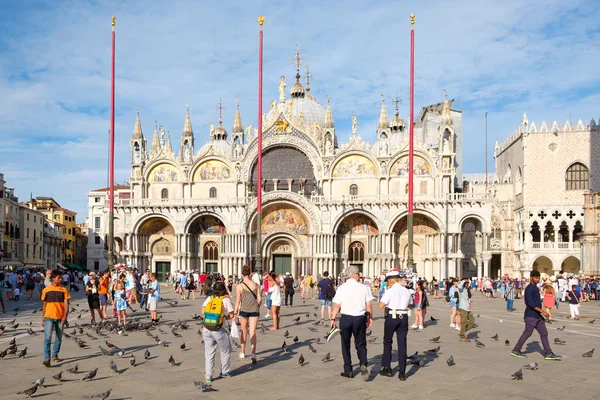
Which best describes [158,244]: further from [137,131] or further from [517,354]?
[517,354]

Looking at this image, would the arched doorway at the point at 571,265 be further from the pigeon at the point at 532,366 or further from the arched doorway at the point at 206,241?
the pigeon at the point at 532,366

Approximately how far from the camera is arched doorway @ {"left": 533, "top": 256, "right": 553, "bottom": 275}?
52.6 meters

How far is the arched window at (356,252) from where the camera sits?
50000 millimetres

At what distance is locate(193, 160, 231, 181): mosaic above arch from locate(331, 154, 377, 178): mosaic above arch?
923 centimetres

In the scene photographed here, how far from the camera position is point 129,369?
11508mm

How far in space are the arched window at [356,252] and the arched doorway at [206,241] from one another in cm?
1083

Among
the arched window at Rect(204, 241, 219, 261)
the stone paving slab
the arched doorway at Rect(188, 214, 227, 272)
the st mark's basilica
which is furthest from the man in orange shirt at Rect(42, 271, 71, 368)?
the arched window at Rect(204, 241, 219, 261)

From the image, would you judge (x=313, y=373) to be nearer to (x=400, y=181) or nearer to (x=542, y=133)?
(x=400, y=181)

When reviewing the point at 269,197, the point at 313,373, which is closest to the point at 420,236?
the point at 269,197

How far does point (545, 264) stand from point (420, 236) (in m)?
12.6

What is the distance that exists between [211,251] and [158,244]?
15.6ft

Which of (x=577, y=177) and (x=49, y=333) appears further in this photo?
(x=577, y=177)

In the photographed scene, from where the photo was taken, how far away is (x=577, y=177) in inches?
1978

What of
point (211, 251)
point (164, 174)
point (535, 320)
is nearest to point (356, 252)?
point (211, 251)
